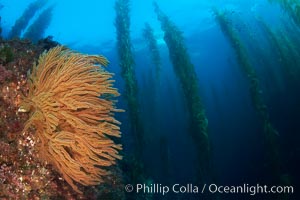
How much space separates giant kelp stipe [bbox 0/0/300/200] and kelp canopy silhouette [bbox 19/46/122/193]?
1cm

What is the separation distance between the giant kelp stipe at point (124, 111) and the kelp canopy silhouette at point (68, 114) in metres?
0.01

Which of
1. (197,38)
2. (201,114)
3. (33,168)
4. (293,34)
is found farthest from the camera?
(197,38)

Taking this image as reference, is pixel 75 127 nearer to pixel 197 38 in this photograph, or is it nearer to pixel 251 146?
pixel 251 146

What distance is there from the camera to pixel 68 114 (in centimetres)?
300

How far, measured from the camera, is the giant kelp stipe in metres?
2.98

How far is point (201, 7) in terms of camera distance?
27.9m

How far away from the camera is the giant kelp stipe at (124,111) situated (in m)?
2.98

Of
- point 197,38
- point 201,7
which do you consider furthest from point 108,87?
point 197,38

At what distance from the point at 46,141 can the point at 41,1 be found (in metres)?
18.6

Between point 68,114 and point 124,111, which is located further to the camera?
point 124,111

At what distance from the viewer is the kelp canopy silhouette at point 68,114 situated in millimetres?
2969

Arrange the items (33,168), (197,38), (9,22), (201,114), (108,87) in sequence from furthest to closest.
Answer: (197,38) < (9,22) < (201,114) < (108,87) < (33,168)

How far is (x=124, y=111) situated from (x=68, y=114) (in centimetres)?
68

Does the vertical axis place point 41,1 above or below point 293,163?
above
